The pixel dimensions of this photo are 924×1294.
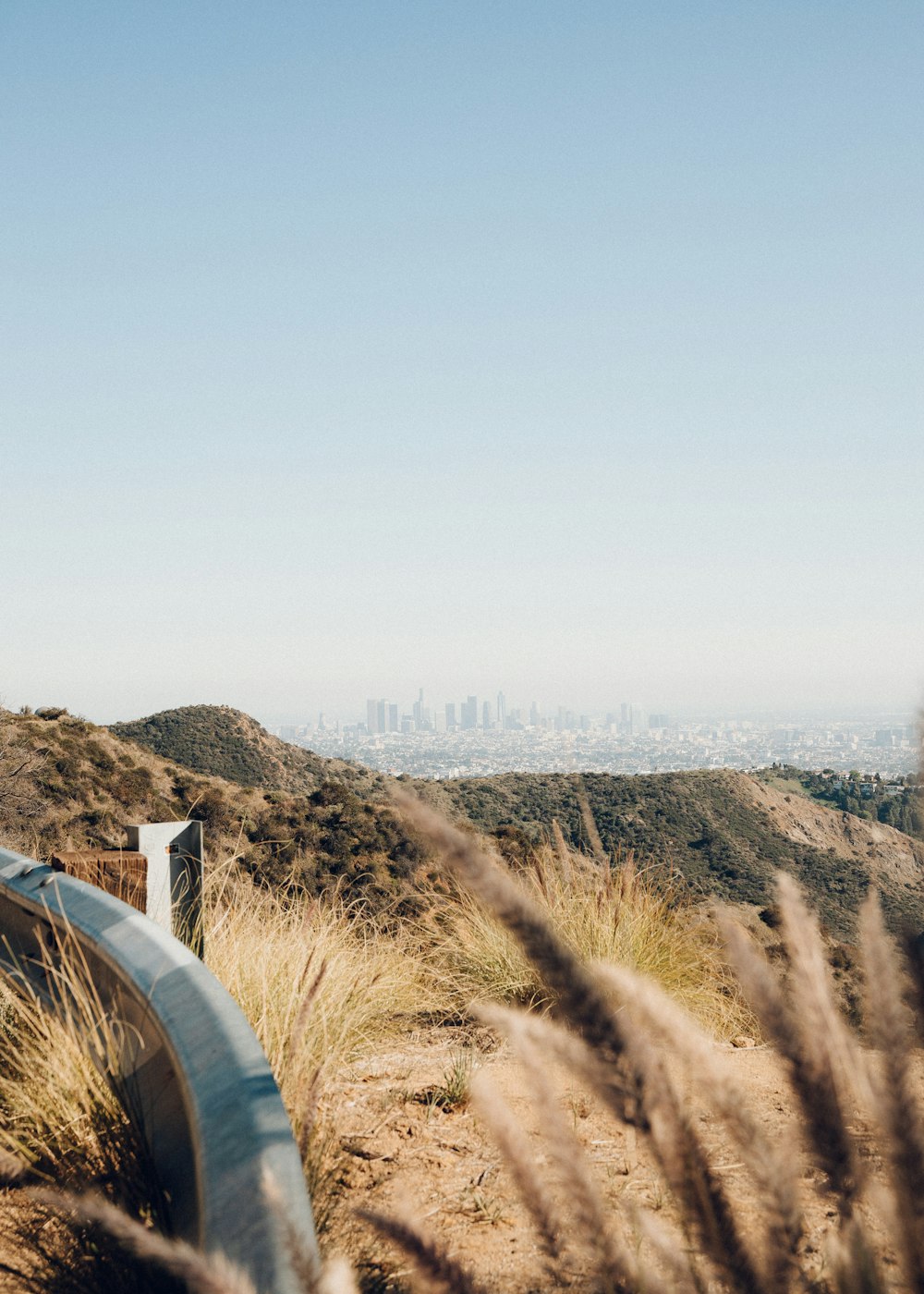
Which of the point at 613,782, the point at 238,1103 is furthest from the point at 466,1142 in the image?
the point at 613,782

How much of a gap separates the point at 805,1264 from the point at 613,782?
43664 millimetres

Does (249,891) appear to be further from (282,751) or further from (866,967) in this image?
(282,751)

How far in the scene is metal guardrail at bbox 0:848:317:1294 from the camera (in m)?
1.58

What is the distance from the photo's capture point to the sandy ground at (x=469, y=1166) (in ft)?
8.34

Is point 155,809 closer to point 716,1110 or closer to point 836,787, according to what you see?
point 716,1110

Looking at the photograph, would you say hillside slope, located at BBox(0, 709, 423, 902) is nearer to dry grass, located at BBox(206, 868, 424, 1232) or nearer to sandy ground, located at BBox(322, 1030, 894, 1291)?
dry grass, located at BBox(206, 868, 424, 1232)

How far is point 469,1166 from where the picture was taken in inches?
130

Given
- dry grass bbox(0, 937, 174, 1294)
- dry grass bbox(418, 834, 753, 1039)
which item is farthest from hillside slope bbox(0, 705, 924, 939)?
dry grass bbox(0, 937, 174, 1294)

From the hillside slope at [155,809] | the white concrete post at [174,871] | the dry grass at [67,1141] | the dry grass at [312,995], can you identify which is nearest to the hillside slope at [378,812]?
the hillside slope at [155,809]

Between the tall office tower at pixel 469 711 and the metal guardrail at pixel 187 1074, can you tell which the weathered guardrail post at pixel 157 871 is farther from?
the tall office tower at pixel 469 711

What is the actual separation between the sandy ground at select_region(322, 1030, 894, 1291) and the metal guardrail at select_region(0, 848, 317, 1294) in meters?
0.36

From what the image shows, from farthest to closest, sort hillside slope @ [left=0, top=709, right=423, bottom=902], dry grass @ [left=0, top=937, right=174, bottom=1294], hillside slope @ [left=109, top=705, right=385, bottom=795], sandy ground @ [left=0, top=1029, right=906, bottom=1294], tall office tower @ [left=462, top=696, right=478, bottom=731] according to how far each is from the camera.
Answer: tall office tower @ [left=462, top=696, right=478, bottom=731]
hillside slope @ [left=109, top=705, right=385, bottom=795]
hillside slope @ [left=0, top=709, right=423, bottom=902]
sandy ground @ [left=0, top=1029, right=906, bottom=1294]
dry grass @ [left=0, top=937, right=174, bottom=1294]

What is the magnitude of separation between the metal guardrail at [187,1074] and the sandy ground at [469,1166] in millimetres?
363

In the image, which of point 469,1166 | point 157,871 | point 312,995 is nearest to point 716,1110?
point 312,995
